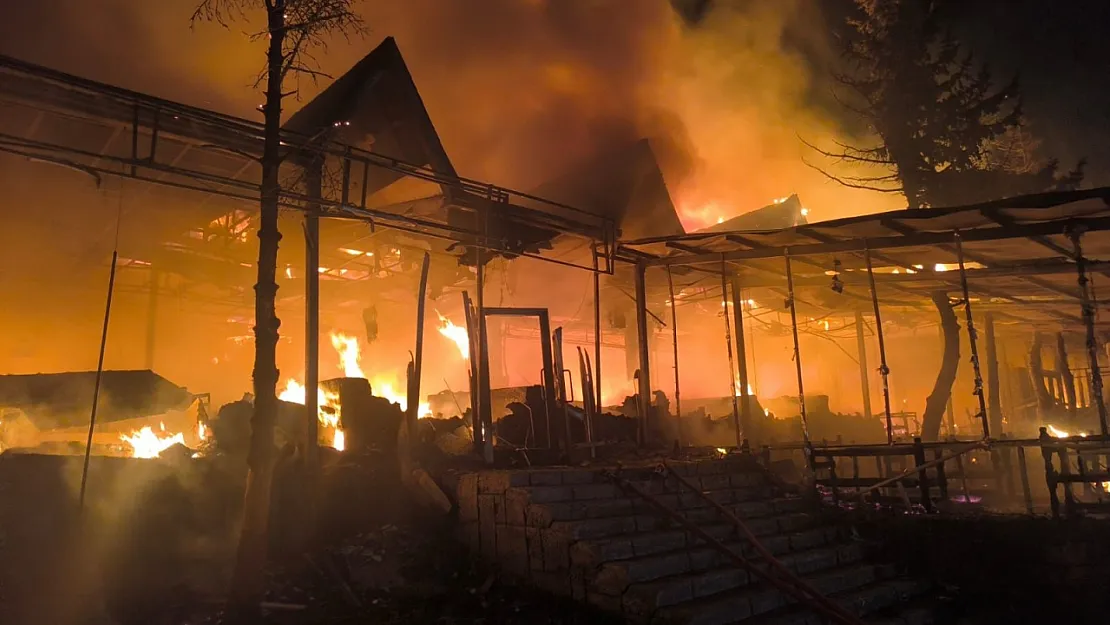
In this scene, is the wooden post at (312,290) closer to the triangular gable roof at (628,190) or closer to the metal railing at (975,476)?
the metal railing at (975,476)

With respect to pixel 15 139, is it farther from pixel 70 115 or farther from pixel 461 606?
pixel 461 606

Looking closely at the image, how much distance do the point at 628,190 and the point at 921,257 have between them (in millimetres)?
12159

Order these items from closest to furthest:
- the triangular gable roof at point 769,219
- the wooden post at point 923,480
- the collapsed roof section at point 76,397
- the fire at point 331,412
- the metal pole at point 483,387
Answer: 1. the wooden post at point 923,480
2. the metal pole at point 483,387
3. the fire at point 331,412
4. the collapsed roof section at point 76,397
5. the triangular gable roof at point 769,219

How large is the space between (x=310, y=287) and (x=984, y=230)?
12.6m

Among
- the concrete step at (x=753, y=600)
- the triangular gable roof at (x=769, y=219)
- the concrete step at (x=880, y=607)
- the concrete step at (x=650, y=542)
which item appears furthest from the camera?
the triangular gable roof at (x=769, y=219)

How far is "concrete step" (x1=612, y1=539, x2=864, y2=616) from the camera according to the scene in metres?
7.28

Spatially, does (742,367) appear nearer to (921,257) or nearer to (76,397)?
(921,257)

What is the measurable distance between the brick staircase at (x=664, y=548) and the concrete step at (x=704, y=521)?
2 centimetres

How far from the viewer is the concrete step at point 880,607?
7.48 metres

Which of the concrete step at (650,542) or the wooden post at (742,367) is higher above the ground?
the wooden post at (742,367)

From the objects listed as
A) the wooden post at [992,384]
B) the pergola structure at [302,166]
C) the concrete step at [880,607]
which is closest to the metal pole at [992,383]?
the wooden post at [992,384]

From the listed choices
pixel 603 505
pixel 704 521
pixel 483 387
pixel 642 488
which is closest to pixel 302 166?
pixel 483 387

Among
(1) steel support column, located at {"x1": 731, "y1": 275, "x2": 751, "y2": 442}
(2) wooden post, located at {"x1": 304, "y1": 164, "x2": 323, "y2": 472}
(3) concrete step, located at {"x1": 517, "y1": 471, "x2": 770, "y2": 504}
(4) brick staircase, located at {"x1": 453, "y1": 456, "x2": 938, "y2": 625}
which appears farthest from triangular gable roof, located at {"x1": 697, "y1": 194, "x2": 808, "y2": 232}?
(2) wooden post, located at {"x1": 304, "y1": 164, "x2": 323, "y2": 472}

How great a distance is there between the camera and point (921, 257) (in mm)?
13609
